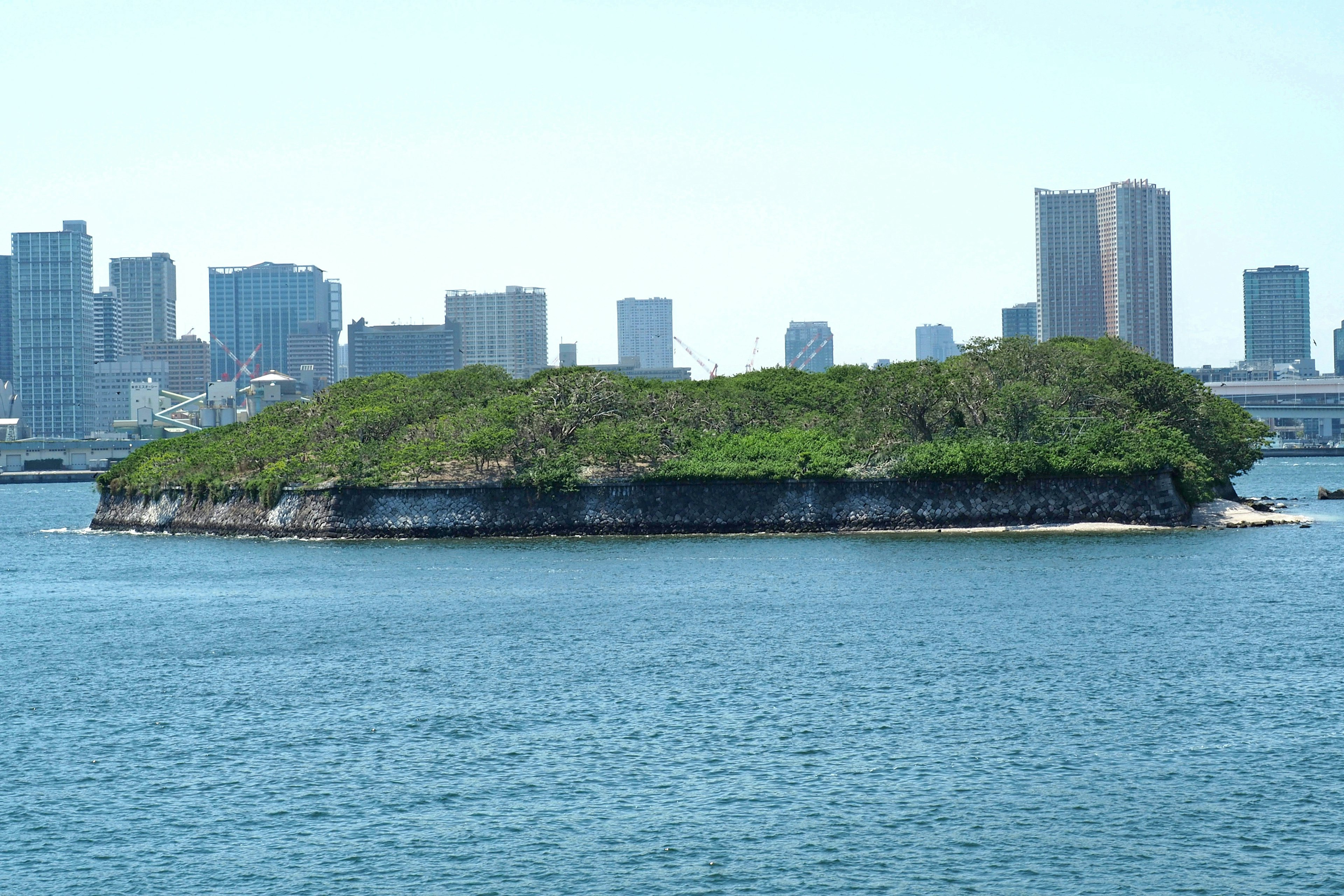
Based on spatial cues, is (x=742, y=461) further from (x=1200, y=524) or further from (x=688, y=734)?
(x=688, y=734)

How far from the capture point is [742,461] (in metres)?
91.3

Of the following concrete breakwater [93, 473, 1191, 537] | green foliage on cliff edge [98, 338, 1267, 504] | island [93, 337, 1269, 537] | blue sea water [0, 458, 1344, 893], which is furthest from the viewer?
green foliage on cliff edge [98, 338, 1267, 504]

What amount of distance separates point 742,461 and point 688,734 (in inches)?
2169

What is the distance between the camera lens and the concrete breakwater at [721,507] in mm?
86562

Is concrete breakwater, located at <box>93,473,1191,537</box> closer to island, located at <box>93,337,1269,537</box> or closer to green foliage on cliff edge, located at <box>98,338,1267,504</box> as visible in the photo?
island, located at <box>93,337,1269,537</box>

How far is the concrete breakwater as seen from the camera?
8656 cm

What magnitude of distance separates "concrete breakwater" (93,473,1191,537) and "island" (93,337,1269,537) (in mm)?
101

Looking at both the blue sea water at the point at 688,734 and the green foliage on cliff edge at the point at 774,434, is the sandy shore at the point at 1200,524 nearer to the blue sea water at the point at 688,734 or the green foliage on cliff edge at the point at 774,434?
the green foliage on cliff edge at the point at 774,434

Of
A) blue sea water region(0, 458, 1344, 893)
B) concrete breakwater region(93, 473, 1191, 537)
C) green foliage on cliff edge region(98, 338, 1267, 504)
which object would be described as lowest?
blue sea water region(0, 458, 1344, 893)

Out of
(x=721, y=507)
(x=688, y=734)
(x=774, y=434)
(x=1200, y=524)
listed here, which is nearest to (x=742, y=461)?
(x=721, y=507)

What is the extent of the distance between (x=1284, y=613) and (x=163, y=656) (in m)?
36.3

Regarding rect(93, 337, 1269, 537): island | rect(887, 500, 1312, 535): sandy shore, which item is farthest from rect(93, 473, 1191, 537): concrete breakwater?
rect(887, 500, 1312, 535): sandy shore

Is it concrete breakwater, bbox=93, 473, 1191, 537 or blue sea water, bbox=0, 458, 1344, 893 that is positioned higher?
concrete breakwater, bbox=93, 473, 1191, 537

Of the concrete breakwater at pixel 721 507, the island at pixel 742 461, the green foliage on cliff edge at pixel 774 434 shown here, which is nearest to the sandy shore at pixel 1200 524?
the concrete breakwater at pixel 721 507
